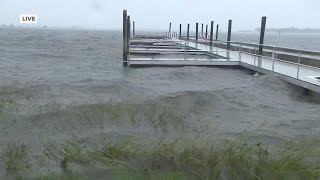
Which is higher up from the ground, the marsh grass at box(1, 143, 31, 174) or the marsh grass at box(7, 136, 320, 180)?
the marsh grass at box(7, 136, 320, 180)

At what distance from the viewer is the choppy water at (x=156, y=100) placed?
828 centimetres

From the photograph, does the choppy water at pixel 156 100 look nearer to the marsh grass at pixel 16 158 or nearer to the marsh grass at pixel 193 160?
the marsh grass at pixel 16 158

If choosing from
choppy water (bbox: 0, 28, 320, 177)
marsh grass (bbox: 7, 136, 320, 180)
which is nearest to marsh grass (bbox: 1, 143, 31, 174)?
marsh grass (bbox: 7, 136, 320, 180)

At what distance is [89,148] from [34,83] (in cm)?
836

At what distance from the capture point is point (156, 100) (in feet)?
38.3

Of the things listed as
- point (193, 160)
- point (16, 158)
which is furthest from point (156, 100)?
point (16, 158)

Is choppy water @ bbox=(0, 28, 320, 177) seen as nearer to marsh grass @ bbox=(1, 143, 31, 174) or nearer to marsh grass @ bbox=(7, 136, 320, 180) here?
marsh grass @ bbox=(1, 143, 31, 174)

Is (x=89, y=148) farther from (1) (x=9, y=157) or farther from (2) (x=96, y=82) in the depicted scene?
(2) (x=96, y=82)

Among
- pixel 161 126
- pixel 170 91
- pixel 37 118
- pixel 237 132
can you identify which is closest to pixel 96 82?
pixel 170 91

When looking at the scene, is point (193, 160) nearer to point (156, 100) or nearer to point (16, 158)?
point (16, 158)

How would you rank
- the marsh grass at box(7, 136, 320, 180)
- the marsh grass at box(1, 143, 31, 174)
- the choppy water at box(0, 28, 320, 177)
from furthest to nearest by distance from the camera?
the choppy water at box(0, 28, 320, 177)
the marsh grass at box(1, 143, 31, 174)
the marsh grass at box(7, 136, 320, 180)

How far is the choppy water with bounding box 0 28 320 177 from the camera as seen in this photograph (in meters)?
8.28

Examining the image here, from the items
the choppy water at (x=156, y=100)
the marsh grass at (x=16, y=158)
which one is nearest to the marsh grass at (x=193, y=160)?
the marsh grass at (x=16, y=158)

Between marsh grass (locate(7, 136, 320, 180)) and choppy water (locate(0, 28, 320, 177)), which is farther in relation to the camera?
choppy water (locate(0, 28, 320, 177))
